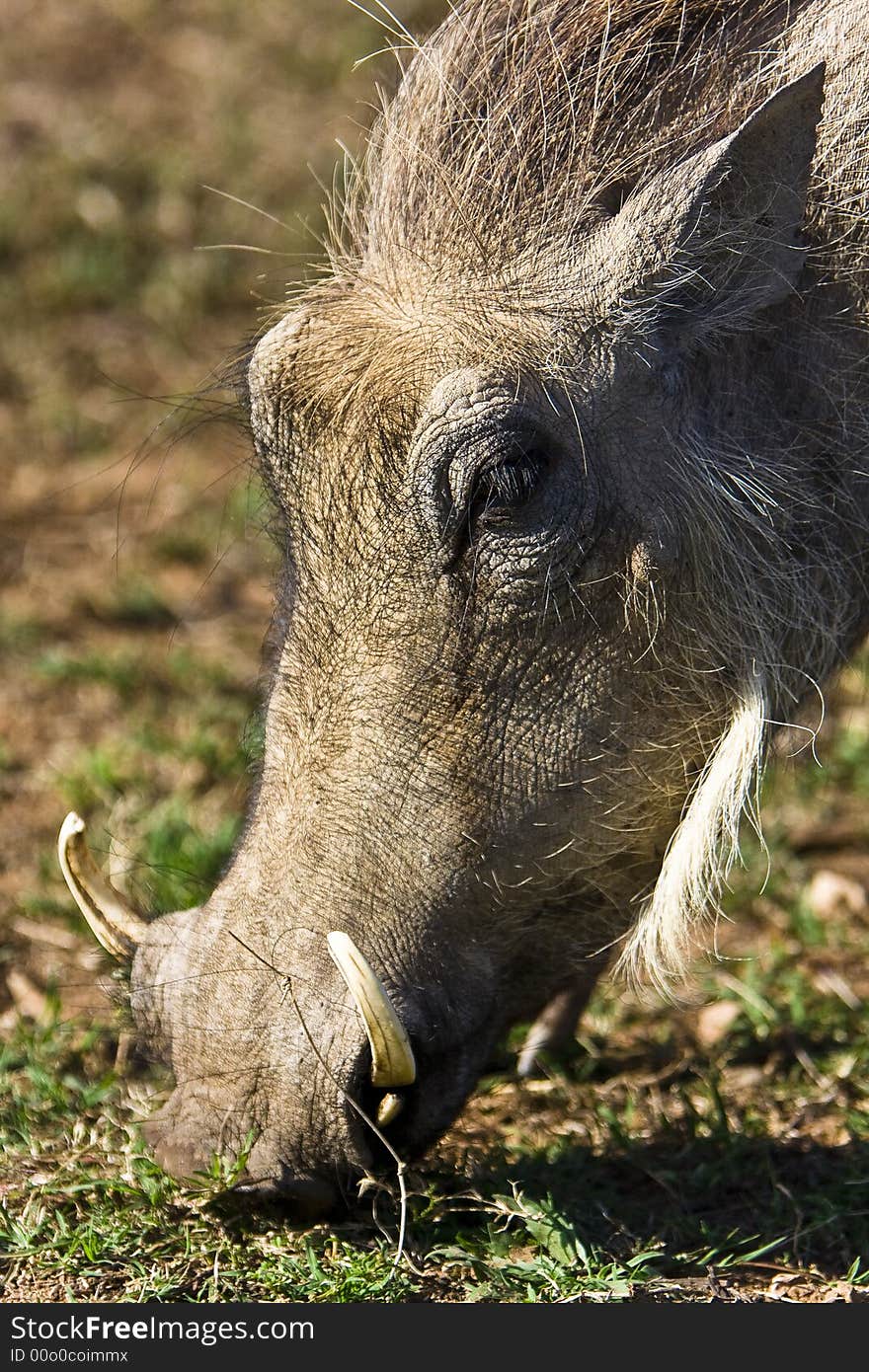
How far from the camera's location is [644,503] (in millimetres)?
2533

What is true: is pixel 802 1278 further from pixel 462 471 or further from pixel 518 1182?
pixel 462 471

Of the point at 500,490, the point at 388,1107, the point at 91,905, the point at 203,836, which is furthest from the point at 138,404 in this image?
the point at 388,1107

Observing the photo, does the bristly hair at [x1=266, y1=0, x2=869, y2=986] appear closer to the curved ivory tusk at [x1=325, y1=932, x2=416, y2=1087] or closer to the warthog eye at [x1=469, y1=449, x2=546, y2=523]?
the warthog eye at [x1=469, y1=449, x2=546, y2=523]

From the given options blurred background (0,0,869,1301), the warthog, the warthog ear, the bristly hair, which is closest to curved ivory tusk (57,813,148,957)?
the warthog

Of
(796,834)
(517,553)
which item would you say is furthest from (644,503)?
(796,834)

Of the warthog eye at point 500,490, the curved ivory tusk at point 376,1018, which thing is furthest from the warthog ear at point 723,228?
the curved ivory tusk at point 376,1018

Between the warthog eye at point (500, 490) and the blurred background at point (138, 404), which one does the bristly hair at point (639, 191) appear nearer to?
the warthog eye at point (500, 490)

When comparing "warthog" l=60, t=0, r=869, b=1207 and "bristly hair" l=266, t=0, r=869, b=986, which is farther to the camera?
"bristly hair" l=266, t=0, r=869, b=986

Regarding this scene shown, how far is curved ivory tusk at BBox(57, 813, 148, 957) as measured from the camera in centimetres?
262

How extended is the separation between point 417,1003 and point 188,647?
8.44ft

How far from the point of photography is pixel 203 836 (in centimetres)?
386

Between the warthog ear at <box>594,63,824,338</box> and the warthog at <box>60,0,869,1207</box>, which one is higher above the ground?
the warthog ear at <box>594,63,824,338</box>

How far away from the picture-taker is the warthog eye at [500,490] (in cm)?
242

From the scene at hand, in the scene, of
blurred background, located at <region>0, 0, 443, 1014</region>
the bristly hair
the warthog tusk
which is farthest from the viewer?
blurred background, located at <region>0, 0, 443, 1014</region>
